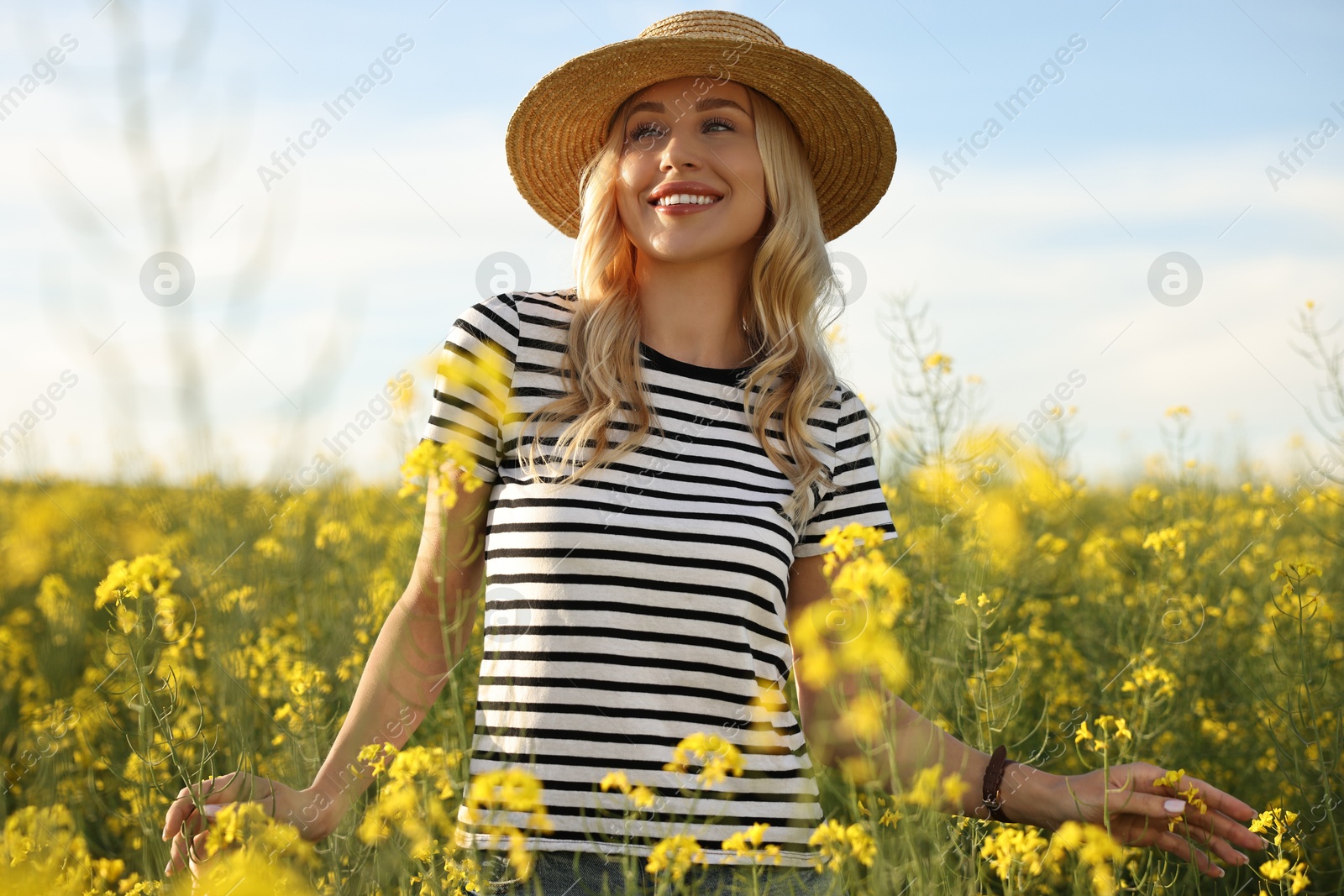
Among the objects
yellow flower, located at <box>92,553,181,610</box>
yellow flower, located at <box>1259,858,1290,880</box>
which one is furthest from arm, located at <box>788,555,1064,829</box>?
yellow flower, located at <box>92,553,181,610</box>

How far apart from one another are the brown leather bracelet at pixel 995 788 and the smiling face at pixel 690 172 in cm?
94

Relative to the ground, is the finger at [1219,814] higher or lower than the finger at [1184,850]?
higher

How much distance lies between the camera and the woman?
4.38 feet

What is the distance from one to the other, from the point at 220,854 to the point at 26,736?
1.72 meters

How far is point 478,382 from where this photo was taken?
150cm

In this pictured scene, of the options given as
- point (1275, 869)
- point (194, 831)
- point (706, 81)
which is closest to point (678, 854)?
point (194, 831)

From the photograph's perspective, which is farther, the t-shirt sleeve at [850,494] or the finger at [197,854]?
the t-shirt sleeve at [850,494]

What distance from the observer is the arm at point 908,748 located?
1.49 meters

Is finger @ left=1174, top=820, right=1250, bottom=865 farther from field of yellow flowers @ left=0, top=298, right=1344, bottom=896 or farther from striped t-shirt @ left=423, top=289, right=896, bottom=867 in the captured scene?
striped t-shirt @ left=423, top=289, right=896, bottom=867

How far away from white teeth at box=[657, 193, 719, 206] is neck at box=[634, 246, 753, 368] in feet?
0.36

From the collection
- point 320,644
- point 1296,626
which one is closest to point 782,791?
point 320,644

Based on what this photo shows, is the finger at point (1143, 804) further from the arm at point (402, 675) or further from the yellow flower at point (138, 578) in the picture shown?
→ the yellow flower at point (138, 578)

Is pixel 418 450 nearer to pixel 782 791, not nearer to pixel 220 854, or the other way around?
pixel 220 854

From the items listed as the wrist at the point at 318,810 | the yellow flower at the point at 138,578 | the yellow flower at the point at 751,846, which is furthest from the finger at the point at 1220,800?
the yellow flower at the point at 138,578
